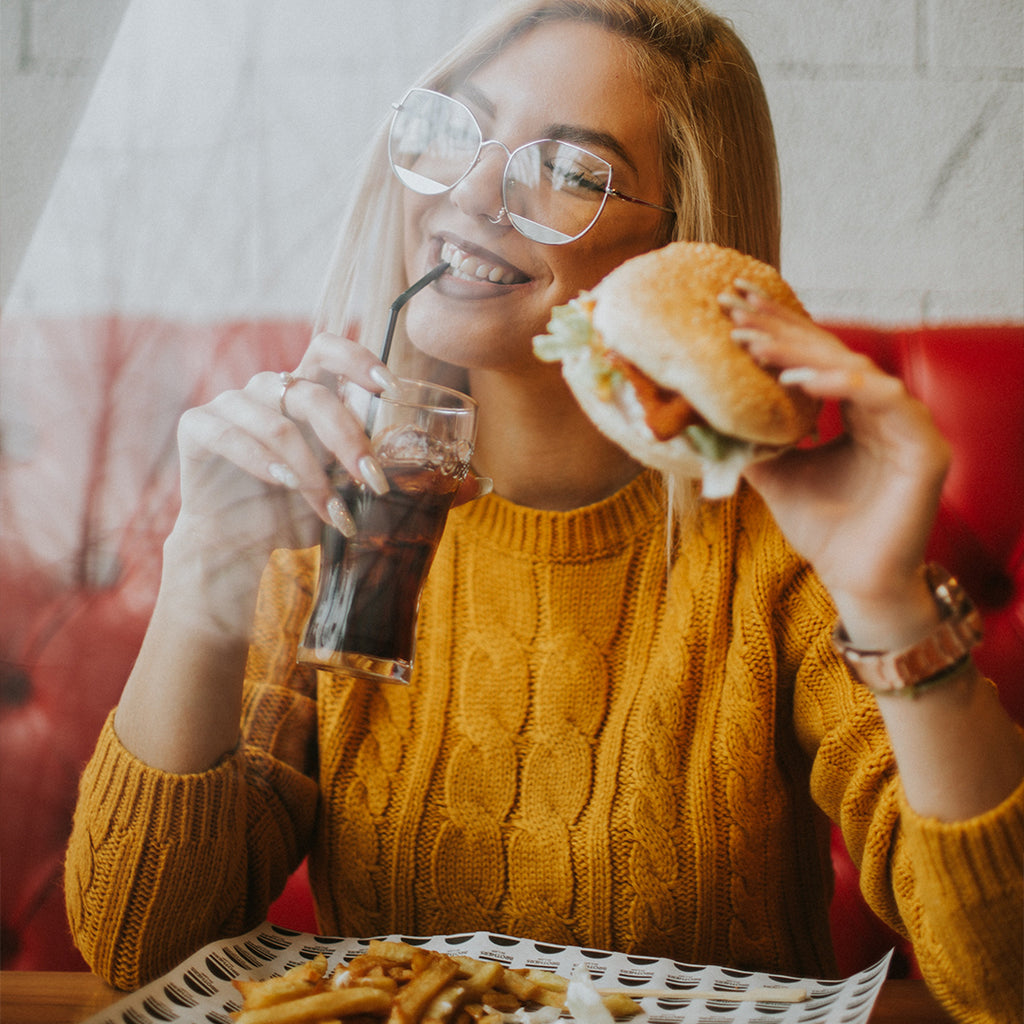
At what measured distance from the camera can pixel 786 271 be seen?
0.80 m

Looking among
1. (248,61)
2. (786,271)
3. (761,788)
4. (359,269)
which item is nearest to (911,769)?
(761,788)

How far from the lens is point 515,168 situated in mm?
659

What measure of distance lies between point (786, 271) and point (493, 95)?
11.8 inches

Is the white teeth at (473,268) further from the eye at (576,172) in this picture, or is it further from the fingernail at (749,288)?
the fingernail at (749,288)

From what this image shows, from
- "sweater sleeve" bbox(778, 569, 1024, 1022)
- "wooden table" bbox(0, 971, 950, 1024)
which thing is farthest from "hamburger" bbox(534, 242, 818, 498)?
"wooden table" bbox(0, 971, 950, 1024)

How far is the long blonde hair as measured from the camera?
0.69m

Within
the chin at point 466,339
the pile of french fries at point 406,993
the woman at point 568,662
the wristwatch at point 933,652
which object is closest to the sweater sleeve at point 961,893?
the woman at point 568,662

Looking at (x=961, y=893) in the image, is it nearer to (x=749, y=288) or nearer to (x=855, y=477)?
(x=855, y=477)

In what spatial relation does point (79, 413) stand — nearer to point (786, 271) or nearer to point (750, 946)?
point (786, 271)

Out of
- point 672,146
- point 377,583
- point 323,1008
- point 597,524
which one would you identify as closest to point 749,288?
point 672,146

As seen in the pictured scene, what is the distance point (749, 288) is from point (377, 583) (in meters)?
0.35

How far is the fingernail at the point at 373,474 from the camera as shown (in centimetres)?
63

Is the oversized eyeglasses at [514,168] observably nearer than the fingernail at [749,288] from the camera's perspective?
No

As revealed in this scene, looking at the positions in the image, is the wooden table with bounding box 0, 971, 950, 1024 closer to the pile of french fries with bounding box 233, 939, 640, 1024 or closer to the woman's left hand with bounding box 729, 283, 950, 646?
the pile of french fries with bounding box 233, 939, 640, 1024
